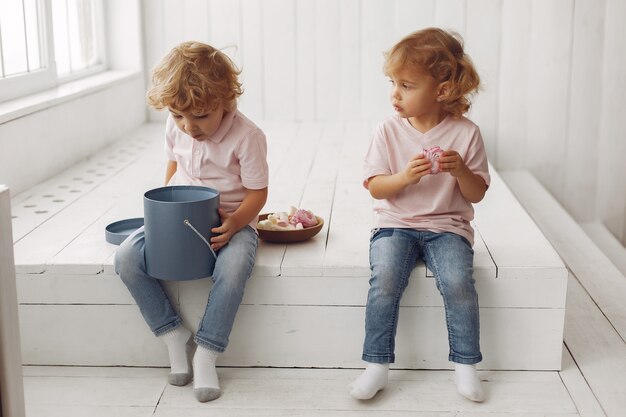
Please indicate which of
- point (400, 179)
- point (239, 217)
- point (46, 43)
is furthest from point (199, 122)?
point (46, 43)

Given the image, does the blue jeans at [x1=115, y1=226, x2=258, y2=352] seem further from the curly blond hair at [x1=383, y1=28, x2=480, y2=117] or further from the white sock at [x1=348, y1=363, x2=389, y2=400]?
the curly blond hair at [x1=383, y1=28, x2=480, y2=117]

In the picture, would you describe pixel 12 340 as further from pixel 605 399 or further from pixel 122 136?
pixel 122 136

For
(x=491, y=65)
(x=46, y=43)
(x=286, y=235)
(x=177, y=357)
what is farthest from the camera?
(x=491, y=65)

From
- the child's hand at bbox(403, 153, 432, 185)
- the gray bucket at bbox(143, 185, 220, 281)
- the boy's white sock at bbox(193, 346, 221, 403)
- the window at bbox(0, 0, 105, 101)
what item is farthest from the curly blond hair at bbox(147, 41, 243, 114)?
the window at bbox(0, 0, 105, 101)

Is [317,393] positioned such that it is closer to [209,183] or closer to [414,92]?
[209,183]

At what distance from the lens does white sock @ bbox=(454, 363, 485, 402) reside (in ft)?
6.08

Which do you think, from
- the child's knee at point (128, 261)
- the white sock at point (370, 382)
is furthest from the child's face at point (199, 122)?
the white sock at point (370, 382)

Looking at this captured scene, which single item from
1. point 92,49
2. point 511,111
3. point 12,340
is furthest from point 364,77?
point 12,340

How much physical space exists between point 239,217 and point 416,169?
0.42m

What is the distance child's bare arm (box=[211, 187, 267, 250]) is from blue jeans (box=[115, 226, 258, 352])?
0.03 metres

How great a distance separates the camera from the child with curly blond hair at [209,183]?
1.91 metres

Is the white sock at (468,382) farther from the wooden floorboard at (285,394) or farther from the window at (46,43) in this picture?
the window at (46,43)

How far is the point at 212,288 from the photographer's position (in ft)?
6.31

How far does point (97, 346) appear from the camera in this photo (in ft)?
6.79
